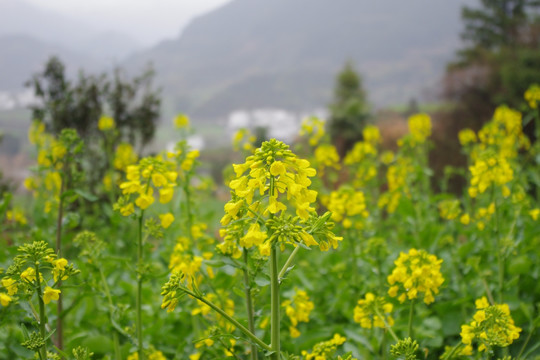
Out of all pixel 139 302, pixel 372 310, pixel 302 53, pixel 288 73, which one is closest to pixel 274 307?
pixel 372 310

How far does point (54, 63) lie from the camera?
561cm

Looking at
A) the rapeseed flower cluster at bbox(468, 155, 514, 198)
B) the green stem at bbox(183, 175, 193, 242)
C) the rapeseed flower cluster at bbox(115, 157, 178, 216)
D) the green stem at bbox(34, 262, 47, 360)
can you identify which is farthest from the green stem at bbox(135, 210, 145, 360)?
the rapeseed flower cluster at bbox(468, 155, 514, 198)

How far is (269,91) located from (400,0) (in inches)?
5130

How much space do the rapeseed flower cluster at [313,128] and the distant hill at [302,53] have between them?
299ft

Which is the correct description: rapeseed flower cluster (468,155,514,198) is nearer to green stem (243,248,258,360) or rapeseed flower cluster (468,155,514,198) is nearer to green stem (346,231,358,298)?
green stem (346,231,358,298)

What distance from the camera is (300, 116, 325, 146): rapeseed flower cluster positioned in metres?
4.41

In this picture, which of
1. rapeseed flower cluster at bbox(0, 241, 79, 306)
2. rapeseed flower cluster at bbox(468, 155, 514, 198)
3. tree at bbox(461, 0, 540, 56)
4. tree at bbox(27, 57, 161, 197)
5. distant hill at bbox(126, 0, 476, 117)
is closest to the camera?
rapeseed flower cluster at bbox(0, 241, 79, 306)

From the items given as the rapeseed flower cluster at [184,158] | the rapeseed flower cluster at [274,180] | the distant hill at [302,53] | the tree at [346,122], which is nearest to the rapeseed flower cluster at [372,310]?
the rapeseed flower cluster at [274,180]

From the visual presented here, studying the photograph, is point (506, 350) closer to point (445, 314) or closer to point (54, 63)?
point (445, 314)

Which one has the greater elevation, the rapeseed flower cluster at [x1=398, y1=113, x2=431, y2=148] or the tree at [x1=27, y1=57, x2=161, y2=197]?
the tree at [x1=27, y1=57, x2=161, y2=197]

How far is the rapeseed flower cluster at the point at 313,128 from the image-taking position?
4.41 m

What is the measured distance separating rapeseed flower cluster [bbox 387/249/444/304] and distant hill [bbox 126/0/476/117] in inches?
3698

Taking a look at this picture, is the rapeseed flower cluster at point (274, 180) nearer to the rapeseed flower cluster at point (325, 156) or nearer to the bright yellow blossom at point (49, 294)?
the bright yellow blossom at point (49, 294)

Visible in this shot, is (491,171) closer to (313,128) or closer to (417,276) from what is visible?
(417,276)
